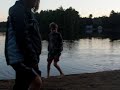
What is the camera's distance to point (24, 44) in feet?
15.6

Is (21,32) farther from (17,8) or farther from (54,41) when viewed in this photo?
(54,41)

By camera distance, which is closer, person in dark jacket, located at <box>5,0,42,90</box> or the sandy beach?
person in dark jacket, located at <box>5,0,42,90</box>

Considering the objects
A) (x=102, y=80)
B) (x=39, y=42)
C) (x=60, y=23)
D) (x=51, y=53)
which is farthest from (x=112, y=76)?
(x=60, y=23)

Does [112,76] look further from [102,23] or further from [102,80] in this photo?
[102,23]

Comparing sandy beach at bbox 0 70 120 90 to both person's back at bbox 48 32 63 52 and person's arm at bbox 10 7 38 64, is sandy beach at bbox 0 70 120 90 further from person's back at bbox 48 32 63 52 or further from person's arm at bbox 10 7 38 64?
person's arm at bbox 10 7 38 64

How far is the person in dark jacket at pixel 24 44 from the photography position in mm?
4777

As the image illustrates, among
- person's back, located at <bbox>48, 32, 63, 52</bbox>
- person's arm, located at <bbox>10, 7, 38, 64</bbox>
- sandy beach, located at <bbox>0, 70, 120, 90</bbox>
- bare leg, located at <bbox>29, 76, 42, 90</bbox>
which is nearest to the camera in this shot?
person's arm, located at <bbox>10, 7, 38, 64</bbox>

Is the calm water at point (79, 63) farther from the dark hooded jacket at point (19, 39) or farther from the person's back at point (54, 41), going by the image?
the dark hooded jacket at point (19, 39)

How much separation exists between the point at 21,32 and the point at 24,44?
15 centimetres

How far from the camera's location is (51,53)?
12.2 meters

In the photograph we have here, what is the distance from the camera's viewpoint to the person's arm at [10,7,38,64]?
15.6 feet

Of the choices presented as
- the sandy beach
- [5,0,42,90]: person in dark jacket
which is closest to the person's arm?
[5,0,42,90]: person in dark jacket

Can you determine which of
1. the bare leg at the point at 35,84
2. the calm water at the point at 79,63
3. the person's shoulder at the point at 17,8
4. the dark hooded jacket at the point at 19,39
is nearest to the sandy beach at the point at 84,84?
the calm water at the point at 79,63

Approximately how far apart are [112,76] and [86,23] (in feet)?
521
